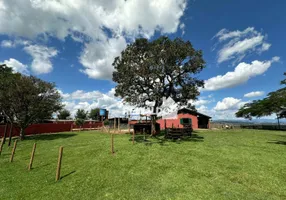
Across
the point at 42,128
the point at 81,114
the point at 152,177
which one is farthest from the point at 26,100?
the point at 81,114

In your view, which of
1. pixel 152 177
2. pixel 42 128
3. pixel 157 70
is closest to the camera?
pixel 152 177

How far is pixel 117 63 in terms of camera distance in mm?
22203

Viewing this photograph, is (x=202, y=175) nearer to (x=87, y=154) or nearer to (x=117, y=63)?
(x=87, y=154)

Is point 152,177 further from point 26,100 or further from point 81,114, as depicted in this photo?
point 81,114

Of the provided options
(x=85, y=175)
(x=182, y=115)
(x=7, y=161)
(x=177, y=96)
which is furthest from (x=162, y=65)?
(x=182, y=115)

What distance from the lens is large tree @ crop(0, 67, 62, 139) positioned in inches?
802

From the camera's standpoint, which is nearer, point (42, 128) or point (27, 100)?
point (27, 100)

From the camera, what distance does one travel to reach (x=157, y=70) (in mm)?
18453

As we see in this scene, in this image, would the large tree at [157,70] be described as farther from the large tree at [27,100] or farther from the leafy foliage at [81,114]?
the leafy foliage at [81,114]

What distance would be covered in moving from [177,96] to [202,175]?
15.3m

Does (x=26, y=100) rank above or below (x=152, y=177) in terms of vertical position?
above

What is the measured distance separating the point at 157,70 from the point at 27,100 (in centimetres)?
1659

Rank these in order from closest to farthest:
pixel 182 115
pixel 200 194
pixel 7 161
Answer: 1. pixel 200 194
2. pixel 7 161
3. pixel 182 115

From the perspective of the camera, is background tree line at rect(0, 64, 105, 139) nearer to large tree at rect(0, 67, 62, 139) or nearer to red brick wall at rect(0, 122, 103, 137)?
large tree at rect(0, 67, 62, 139)
